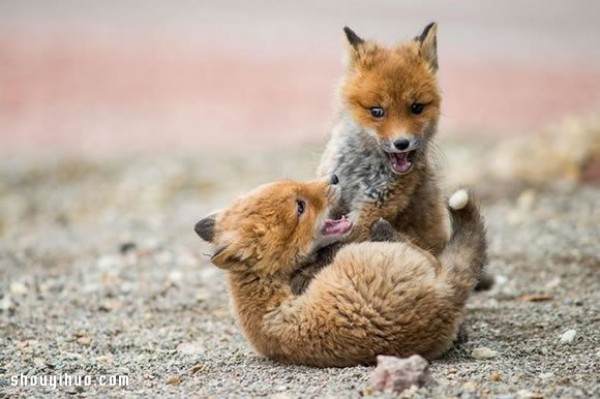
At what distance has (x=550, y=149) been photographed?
41.0 feet

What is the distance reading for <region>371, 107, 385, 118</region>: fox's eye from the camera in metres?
7.36

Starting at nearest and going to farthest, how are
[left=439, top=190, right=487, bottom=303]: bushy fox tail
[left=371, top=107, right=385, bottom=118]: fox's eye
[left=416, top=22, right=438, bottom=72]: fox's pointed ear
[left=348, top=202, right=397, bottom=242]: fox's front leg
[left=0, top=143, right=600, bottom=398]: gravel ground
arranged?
[left=0, top=143, right=600, bottom=398]: gravel ground → [left=439, top=190, right=487, bottom=303]: bushy fox tail → [left=348, top=202, right=397, bottom=242]: fox's front leg → [left=371, top=107, right=385, bottom=118]: fox's eye → [left=416, top=22, right=438, bottom=72]: fox's pointed ear

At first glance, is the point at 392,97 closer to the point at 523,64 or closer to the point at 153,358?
the point at 153,358

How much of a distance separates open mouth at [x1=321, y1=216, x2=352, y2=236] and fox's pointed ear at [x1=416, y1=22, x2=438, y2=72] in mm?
1458

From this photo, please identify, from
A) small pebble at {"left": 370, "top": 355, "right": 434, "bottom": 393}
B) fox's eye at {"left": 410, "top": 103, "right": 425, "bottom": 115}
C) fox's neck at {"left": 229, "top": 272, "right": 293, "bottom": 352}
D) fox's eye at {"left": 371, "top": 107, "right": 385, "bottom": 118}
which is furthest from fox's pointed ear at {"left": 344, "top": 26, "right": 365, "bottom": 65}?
small pebble at {"left": 370, "top": 355, "right": 434, "bottom": 393}

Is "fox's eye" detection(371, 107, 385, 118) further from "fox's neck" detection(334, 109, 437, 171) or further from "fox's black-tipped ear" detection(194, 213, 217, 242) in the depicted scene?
"fox's black-tipped ear" detection(194, 213, 217, 242)

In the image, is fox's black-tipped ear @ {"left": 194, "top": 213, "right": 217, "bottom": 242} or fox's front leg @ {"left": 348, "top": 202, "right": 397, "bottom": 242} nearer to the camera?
fox's black-tipped ear @ {"left": 194, "top": 213, "right": 217, "bottom": 242}

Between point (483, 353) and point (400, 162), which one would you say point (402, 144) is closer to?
point (400, 162)

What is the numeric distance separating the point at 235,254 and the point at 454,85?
15.3 meters

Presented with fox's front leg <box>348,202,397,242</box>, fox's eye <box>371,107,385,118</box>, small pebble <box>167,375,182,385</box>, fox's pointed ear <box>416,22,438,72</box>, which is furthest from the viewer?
fox's pointed ear <box>416,22,438,72</box>

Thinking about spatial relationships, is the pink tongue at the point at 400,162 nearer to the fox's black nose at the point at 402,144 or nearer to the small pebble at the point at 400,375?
the fox's black nose at the point at 402,144

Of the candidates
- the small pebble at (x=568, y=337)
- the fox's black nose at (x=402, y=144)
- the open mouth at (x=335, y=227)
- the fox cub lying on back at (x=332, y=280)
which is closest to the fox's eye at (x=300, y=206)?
the fox cub lying on back at (x=332, y=280)

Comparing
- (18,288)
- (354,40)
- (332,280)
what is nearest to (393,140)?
(354,40)

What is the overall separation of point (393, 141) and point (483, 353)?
1.61 metres
